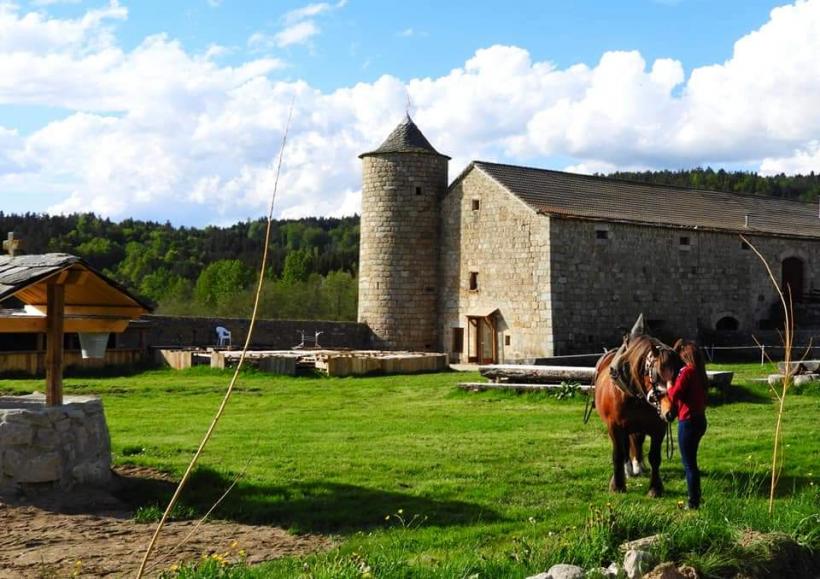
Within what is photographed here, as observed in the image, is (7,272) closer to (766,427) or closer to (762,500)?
(762,500)

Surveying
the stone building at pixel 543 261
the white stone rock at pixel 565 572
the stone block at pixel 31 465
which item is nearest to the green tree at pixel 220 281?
the stone building at pixel 543 261

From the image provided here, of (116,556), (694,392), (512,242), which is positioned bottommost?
(116,556)

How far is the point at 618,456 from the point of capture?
10.1 m

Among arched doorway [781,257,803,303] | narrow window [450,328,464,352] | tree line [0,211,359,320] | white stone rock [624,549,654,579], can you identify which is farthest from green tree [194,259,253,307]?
white stone rock [624,549,654,579]

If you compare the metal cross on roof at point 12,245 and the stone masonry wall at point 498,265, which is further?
the stone masonry wall at point 498,265

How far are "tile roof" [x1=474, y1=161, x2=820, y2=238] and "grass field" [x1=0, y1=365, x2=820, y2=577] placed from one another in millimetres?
16025

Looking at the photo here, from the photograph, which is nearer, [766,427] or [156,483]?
[156,483]

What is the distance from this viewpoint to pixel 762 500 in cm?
954

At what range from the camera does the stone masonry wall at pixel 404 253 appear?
36.9 meters

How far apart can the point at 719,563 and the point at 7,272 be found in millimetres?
7829

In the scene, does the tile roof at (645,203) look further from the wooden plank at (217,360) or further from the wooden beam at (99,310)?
the wooden beam at (99,310)

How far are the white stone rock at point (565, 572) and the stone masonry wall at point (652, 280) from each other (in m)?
25.8

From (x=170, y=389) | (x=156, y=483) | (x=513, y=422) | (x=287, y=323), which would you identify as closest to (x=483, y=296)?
(x=287, y=323)

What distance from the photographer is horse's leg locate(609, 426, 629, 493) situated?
1004cm
